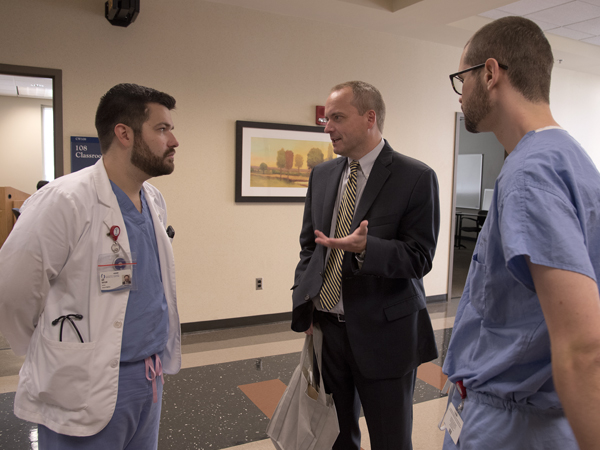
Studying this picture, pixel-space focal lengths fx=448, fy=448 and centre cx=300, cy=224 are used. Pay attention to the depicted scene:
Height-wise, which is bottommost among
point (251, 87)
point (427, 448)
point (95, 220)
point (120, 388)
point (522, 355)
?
point (427, 448)

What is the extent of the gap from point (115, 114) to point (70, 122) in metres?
2.63

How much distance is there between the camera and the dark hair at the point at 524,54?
90 centimetres

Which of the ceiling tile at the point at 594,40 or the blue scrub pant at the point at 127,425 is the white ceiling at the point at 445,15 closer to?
the ceiling tile at the point at 594,40

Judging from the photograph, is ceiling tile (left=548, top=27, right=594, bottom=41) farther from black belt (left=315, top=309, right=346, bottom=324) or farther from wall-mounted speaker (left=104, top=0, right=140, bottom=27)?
black belt (left=315, top=309, right=346, bottom=324)

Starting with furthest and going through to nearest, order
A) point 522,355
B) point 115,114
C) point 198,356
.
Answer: point 198,356 → point 115,114 → point 522,355

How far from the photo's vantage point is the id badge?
1262mm

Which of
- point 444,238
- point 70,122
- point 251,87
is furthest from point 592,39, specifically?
point 70,122

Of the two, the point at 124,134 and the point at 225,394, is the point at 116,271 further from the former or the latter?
the point at 225,394

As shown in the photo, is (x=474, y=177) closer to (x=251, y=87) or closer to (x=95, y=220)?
(x=251, y=87)

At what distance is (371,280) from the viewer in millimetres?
1704

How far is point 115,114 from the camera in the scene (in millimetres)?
1441

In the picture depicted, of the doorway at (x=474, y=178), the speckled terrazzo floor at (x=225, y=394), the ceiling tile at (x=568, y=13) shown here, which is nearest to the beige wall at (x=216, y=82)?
the speckled terrazzo floor at (x=225, y=394)

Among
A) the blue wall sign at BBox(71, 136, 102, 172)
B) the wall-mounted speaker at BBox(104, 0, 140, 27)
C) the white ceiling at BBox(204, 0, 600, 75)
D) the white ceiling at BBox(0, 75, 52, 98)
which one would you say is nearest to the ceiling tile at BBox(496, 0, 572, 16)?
the white ceiling at BBox(204, 0, 600, 75)

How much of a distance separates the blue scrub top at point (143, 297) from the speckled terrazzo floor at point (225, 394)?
128 centimetres
